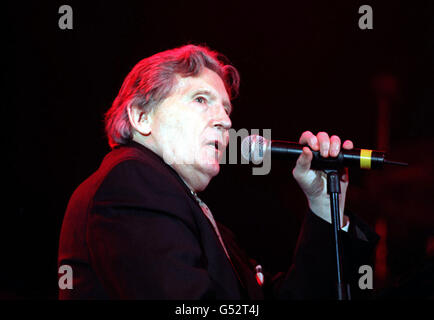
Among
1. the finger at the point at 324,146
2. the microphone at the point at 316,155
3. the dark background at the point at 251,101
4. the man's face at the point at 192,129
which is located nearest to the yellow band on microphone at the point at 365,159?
the microphone at the point at 316,155

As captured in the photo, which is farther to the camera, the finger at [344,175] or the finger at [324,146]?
the finger at [344,175]

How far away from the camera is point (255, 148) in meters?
1.31

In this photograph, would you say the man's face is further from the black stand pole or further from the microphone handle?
the black stand pole

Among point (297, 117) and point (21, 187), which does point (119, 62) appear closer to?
point (21, 187)

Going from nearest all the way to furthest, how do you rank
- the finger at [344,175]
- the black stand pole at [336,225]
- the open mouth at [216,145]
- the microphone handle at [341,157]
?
1. the black stand pole at [336,225]
2. the microphone handle at [341,157]
3. the open mouth at [216,145]
4. the finger at [344,175]

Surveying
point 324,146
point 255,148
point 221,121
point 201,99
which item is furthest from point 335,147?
point 201,99

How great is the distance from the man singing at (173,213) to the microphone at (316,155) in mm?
33

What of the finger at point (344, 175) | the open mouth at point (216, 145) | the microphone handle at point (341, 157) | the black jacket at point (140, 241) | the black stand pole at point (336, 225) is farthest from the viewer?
the finger at point (344, 175)

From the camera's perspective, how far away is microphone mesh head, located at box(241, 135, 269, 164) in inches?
51.3

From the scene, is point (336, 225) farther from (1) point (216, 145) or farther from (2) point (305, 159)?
(1) point (216, 145)

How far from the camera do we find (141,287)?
2.85 ft

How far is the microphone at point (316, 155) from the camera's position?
1.22 meters

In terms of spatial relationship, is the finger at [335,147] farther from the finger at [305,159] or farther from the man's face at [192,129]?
the man's face at [192,129]

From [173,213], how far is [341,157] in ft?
2.07
